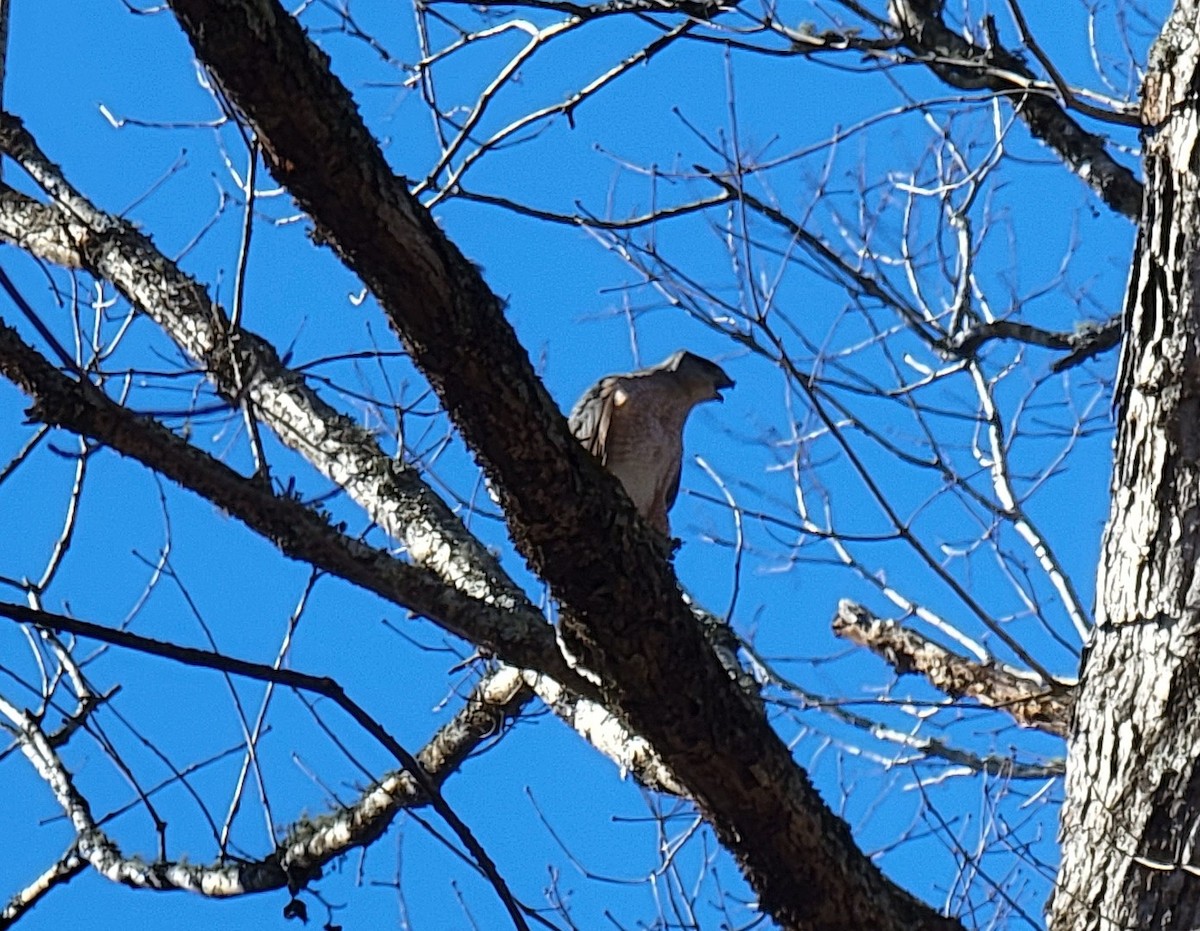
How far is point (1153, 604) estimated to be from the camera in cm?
247

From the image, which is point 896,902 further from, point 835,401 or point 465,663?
point 465,663

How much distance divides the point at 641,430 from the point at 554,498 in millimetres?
2812

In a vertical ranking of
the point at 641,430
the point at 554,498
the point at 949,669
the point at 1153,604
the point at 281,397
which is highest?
the point at 641,430

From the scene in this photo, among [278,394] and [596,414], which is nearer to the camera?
[278,394]

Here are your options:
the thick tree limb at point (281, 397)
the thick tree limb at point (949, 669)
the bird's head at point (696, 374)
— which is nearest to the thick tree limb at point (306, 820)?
the thick tree limb at point (281, 397)

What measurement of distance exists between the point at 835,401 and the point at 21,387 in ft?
5.19

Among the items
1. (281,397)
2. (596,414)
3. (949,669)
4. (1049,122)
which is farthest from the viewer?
(596,414)

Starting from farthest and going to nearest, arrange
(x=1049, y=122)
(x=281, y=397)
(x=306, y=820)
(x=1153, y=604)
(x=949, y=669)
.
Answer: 1. (x=1049, y=122)
2. (x=949, y=669)
3. (x=306, y=820)
4. (x=281, y=397)
5. (x=1153, y=604)

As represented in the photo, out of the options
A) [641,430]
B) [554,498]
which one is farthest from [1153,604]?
[641,430]

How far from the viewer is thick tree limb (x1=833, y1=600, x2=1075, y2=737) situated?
3.65 metres

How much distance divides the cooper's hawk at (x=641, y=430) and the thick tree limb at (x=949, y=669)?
0.82 metres

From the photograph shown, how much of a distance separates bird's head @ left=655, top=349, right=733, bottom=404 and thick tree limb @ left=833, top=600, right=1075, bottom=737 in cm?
110

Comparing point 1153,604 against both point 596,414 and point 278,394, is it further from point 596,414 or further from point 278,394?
point 596,414

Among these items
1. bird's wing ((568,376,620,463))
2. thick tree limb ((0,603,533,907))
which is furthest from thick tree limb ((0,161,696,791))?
bird's wing ((568,376,620,463))
